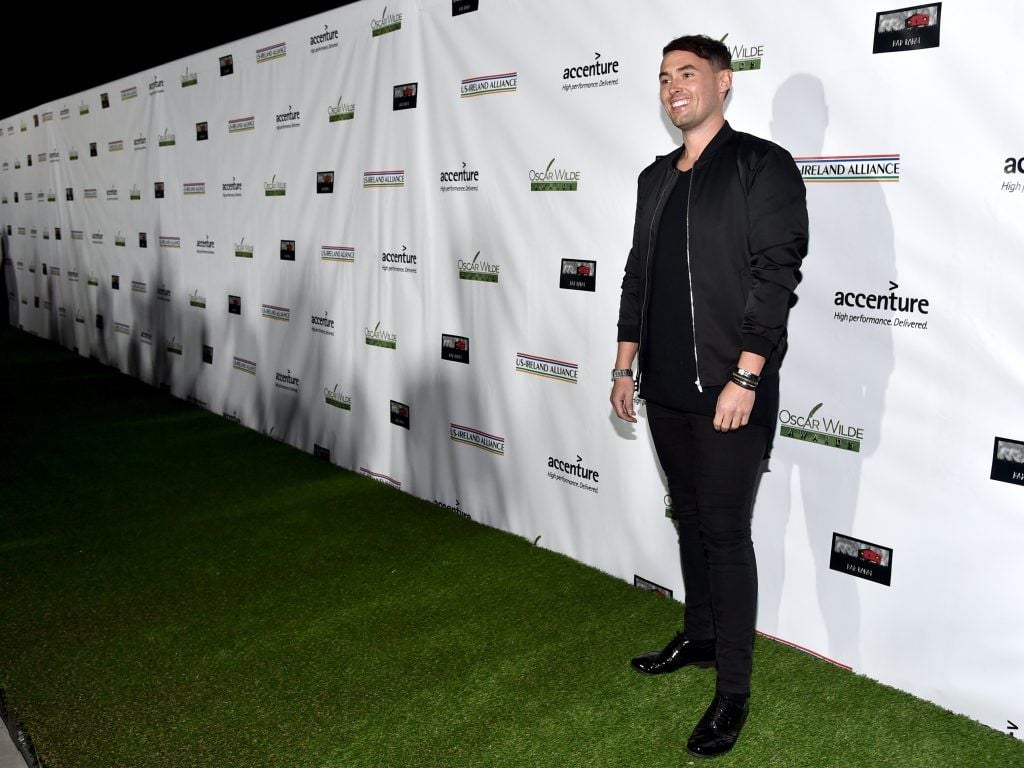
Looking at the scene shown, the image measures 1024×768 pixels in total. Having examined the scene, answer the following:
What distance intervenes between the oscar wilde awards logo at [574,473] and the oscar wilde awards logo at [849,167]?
49.8 inches

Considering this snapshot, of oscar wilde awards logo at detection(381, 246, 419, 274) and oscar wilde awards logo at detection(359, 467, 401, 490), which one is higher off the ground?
oscar wilde awards logo at detection(381, 246, 419, 274)

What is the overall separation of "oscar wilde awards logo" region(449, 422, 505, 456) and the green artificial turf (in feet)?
1.07

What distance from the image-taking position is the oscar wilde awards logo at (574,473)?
305cm

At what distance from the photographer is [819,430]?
234 cm

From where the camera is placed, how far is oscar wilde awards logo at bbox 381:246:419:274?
379 centimetres

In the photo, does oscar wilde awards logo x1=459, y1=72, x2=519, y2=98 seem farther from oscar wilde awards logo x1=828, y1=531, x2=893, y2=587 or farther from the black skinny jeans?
oscar wilde awards logo x1=828, y1=531, x2=893, y2=587

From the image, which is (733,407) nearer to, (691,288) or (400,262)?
(691,288)

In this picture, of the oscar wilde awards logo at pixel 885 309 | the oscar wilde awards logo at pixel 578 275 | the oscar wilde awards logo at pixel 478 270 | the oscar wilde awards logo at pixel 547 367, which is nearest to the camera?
the oscar wilde awards logo at pixel 885 309

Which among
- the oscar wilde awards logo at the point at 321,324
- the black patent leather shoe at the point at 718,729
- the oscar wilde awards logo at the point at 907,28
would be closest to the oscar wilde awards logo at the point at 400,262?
the oscar wilde awards logo at the point at 321,324

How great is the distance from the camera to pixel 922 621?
2189 mm

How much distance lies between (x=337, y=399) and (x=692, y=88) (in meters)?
2.93

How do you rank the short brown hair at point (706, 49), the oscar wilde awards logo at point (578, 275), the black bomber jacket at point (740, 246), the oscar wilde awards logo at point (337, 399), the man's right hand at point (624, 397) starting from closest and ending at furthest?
the black bomber jacket at point (740, 246) → the short brown hair at point (706, 49) → the man's right hand at point (624, 397) → the oscar wilde awards logo at point (578, 275) → the oscar wilde awards logo at point (337, 399)

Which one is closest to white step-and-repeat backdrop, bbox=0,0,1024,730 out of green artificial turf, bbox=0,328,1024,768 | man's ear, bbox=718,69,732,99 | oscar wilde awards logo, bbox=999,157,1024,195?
oscar wilde awards logo, bbox=999,157,1024,195

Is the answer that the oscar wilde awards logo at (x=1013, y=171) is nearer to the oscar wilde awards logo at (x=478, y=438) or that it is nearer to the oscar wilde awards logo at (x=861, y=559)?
the oscar wilde awards logo at (x=861, y=559)
